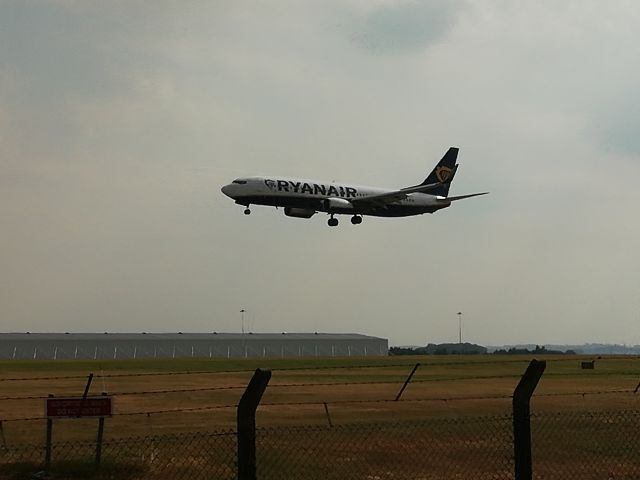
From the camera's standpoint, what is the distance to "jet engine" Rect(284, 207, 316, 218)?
7607 cm

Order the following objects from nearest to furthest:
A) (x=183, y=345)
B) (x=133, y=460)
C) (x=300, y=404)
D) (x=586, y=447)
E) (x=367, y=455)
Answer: (x=133, y=460) → (x=367, y=455) → (x=586, y=447) → (x=300, y=404) → (x=183, y=345)

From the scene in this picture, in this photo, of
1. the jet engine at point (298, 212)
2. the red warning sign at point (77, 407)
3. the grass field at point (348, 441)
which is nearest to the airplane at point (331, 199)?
the jet engine at point (298, 212)

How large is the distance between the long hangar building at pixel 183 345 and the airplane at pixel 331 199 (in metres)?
68.3

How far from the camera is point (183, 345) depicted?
490 feet

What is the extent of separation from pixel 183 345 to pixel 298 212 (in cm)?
7834

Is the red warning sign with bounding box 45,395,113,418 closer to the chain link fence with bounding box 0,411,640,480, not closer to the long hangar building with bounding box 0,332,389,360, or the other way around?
the chain link fence with bounding box 0,411,640,480

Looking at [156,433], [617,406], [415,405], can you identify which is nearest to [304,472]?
[156,433]

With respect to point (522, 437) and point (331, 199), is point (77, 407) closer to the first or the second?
point (522, 437)

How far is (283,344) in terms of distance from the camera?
6319 inches

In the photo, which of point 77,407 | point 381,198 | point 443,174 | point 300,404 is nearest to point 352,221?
point 381,198

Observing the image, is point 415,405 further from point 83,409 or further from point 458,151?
point 458,151

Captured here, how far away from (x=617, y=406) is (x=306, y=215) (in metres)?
49.8

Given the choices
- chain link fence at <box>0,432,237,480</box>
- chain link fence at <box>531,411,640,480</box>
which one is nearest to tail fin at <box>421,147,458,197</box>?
chain link fence at <box>531,411,640,480</box>

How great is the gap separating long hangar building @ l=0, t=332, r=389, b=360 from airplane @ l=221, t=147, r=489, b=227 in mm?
68255
